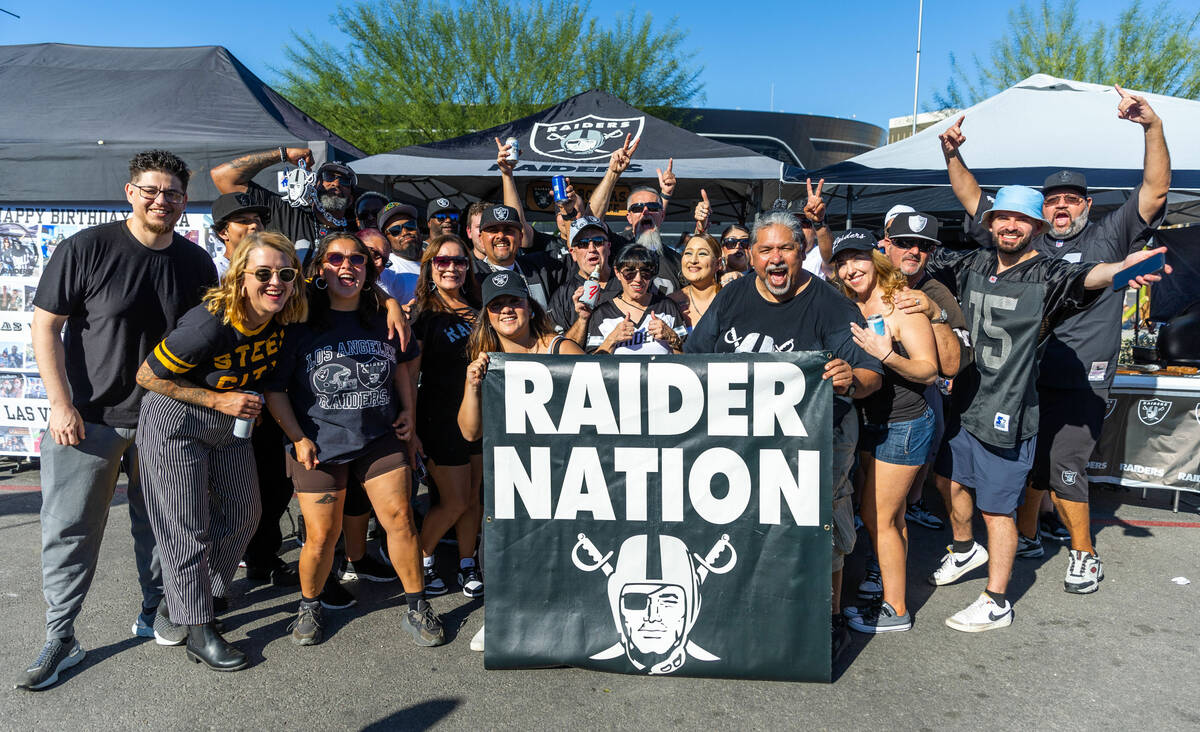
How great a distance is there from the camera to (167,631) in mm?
3521

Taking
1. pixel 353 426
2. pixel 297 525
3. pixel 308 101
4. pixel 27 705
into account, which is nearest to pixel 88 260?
pixel 353 426

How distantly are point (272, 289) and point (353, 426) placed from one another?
71cm

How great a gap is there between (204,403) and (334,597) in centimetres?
136

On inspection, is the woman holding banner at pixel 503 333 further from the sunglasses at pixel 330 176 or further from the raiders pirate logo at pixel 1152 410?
the raiders pirate logo at pixel 1152 410

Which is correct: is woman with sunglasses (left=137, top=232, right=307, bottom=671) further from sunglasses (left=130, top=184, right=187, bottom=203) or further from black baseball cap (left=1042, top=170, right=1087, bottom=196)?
black baseball cap (left=1042, top=170, right=1087, bottom=196)

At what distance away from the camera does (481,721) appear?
2898mm

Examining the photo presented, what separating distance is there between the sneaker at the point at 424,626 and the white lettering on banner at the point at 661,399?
1088mm

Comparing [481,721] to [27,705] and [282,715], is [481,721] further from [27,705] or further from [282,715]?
[27,705]

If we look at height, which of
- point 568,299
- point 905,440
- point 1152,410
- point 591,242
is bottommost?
point 1152,410

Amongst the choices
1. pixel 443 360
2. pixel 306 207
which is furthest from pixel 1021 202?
pixel 306 207

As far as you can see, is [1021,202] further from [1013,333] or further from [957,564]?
[957,564]

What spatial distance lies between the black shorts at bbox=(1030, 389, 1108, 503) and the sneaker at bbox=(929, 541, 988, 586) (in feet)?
1.91

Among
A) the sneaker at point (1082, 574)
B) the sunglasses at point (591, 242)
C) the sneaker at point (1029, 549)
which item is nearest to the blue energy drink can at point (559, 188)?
the sunglasses at point (591, 242)

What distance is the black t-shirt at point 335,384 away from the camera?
135 inches
